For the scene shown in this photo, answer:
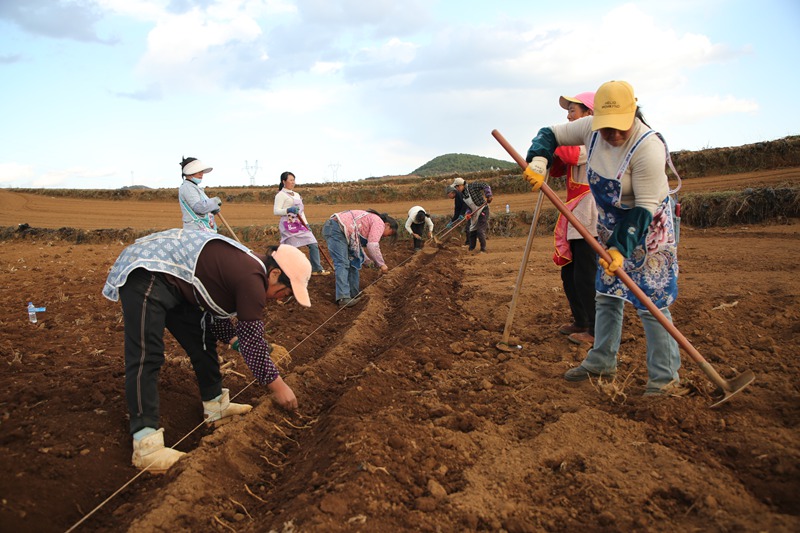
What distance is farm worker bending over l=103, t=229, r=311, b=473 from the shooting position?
3.37 metres

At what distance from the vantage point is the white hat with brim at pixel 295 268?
3418mm

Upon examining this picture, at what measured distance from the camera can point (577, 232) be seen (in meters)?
4.81

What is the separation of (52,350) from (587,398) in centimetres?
495

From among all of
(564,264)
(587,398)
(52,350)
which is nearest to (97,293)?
(52,350)

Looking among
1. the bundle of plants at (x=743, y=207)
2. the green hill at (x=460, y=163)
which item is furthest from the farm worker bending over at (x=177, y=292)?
the green hill at (x=460, y=163)

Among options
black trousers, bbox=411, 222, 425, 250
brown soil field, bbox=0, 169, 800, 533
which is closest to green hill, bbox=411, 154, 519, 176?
black trousers, bbox=411, 222, 425, 250

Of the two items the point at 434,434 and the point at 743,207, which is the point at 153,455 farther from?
the point at 743,207

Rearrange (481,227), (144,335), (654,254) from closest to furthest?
(144,335), (654,254), (481,227)

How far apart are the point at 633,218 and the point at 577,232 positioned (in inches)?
58.1

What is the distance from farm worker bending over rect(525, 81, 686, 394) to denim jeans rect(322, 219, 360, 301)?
4.42m

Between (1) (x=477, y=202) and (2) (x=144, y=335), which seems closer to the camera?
(2) (x=144, y=335)

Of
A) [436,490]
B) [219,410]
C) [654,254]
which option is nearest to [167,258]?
[219,410]

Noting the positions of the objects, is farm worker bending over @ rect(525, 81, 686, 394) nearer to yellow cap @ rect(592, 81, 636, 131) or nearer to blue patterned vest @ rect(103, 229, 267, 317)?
yellow cap @ rect(592, 81, 636, 131)

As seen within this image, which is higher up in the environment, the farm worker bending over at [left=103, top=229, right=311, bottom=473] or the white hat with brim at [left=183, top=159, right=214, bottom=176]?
the white hat with brim at [left=183, top=159, right=214, bottom=176]
